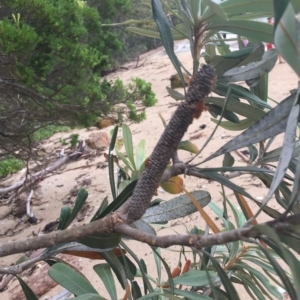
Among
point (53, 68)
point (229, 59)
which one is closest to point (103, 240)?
point (229, 59)

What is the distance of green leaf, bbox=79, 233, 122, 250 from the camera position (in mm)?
409

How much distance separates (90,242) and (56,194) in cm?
271

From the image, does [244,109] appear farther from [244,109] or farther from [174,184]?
[174,184]

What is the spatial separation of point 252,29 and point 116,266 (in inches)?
14.6

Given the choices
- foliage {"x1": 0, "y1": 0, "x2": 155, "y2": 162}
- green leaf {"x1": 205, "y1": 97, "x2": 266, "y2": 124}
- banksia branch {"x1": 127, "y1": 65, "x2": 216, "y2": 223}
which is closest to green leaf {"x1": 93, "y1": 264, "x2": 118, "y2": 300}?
banksia branch {"x1": 127, "y1": 65, "x2": 216, "y2": 223}

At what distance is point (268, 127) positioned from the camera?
354 mm

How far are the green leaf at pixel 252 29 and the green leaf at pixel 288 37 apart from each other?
12 cm

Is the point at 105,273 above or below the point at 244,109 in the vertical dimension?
below

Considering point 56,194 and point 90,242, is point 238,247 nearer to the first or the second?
point 90,242

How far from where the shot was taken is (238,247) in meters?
0.84

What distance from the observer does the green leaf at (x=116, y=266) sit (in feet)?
1.66

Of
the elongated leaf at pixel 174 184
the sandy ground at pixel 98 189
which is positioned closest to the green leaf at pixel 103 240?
the elongated leaf at pixel 174 184

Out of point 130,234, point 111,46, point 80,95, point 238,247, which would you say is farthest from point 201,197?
point 111,46

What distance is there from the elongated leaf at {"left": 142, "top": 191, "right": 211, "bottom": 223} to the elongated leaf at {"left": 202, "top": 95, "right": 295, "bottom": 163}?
10 cm
